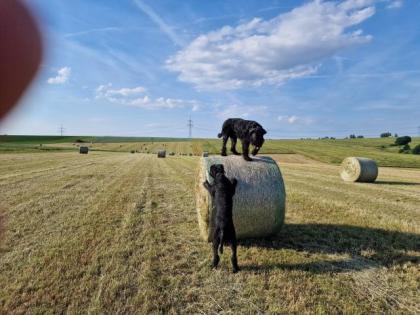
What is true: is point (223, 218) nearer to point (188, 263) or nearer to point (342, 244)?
point (188, 263)

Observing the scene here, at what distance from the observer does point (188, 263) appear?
19.7 feet

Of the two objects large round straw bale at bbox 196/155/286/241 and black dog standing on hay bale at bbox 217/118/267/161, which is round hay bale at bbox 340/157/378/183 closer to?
black dog standing on hay bale at bbox 217/118/267/161

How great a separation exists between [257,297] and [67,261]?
3.47 metres

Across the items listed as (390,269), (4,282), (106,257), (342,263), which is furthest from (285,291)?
(4,282)

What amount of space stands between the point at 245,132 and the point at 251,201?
5.24 feet

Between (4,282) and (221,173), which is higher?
(221,173)

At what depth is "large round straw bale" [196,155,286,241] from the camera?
695 centimetres

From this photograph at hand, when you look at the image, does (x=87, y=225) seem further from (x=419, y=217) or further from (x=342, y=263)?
(x=419, y=217)

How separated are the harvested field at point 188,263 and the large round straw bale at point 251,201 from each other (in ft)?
1.22

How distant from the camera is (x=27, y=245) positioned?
676cm

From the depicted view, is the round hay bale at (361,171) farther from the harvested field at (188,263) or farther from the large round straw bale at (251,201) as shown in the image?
the large round straw bale at (251,201)

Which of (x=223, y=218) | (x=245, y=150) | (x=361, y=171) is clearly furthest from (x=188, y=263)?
(x=361, y=171)

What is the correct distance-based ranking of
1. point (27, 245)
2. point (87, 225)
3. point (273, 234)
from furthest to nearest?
point (87, 225) < point (273, 234) < point (27, 245)

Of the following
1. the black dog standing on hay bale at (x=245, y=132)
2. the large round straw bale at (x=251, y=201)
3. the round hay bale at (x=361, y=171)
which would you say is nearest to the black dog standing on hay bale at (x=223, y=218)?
the large round straw bale at (x=251, y=201)
